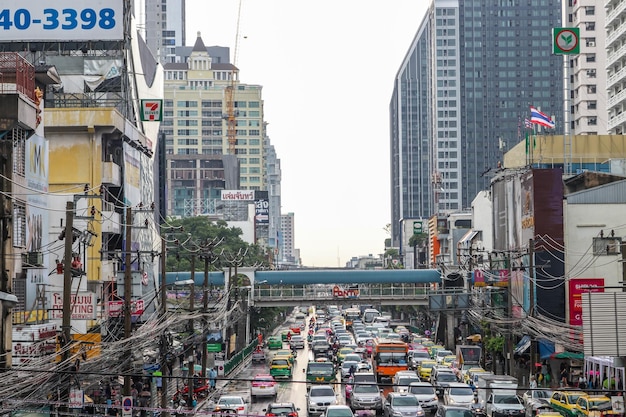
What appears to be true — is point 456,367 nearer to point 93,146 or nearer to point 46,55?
point 93,146

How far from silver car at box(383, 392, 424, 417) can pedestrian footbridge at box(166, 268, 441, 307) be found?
55.6 metres

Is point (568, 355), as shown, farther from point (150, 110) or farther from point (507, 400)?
point (150, 110)

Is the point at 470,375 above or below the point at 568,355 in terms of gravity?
below

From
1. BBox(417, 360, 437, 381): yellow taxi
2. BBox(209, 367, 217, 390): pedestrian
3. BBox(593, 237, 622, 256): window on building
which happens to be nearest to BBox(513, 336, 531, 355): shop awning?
BBox(593, 237, 622, 256): window on building

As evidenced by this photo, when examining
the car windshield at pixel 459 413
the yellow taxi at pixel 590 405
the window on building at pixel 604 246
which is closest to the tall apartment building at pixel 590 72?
the window on building at pixel 604 246

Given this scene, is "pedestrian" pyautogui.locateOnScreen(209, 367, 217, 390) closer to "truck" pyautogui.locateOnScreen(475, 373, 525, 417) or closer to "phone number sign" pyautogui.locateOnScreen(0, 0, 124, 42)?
"truck" pyautogui.locateOnScreen(475, 373, 525, 417)

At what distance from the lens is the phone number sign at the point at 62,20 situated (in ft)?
228

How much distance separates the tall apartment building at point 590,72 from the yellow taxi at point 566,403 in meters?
105

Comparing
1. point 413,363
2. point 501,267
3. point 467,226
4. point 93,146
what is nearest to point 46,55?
point 93,146

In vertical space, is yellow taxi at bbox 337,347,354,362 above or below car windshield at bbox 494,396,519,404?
below

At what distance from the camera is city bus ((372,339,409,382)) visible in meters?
64.4

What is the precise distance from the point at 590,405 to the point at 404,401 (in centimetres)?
772

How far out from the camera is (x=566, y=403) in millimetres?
45469

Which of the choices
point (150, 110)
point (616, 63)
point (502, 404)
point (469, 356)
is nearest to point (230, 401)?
point (502, 404)
